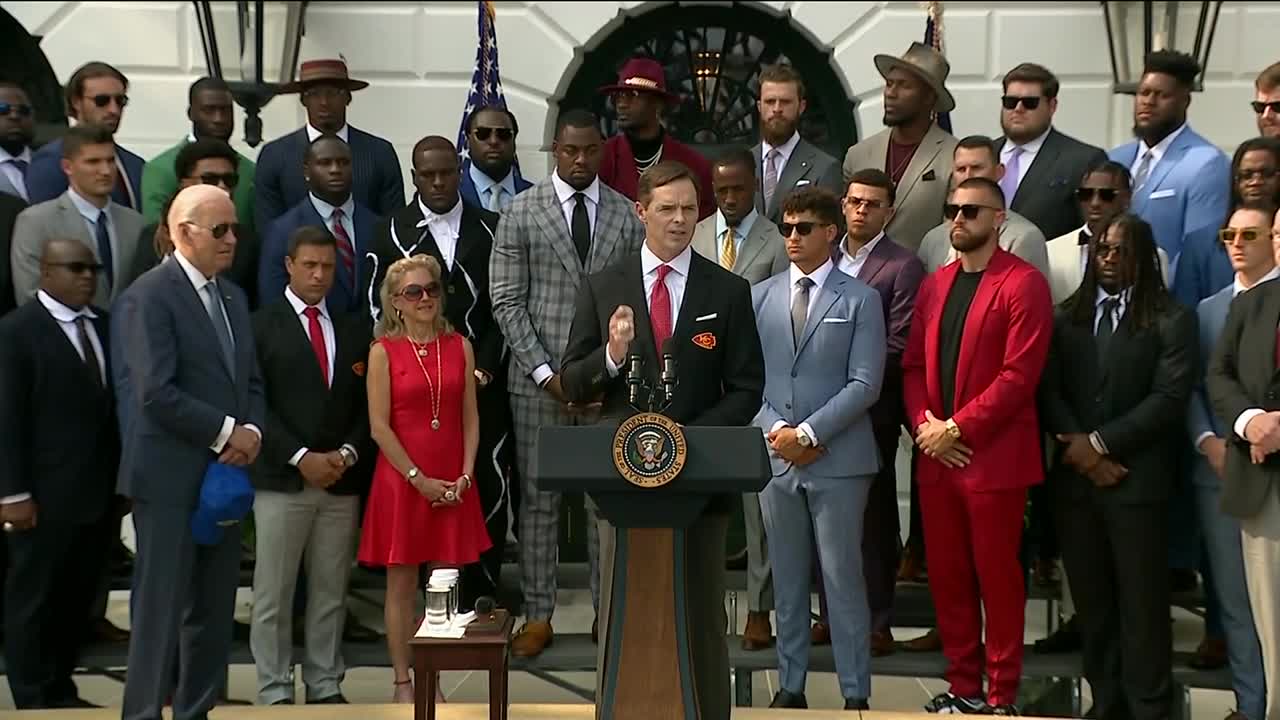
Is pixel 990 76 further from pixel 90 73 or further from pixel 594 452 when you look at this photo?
pixel 594 452

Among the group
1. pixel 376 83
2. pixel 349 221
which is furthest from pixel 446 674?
pixel 376 83

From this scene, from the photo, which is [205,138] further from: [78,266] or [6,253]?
[78,266]

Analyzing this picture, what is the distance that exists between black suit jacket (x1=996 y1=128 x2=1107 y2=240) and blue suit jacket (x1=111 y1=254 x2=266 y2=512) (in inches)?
141

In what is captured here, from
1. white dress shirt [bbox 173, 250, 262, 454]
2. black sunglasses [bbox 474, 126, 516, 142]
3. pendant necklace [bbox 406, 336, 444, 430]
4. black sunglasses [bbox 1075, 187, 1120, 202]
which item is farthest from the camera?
black sunglasses [bbox 474, 126, 516, 142]

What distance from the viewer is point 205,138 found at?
803 cm

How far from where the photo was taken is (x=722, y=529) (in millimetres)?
5570

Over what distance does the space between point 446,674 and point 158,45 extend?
4467 mm

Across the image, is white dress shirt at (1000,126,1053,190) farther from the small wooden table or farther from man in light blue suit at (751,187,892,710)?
the small wooden table

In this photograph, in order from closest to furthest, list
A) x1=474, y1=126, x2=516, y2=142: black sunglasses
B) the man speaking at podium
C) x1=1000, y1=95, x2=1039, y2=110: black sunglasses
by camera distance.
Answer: the man speaking at podium
x1=1000, y1=95, x2=1039, y2=110: black sunglasses
x1=474, y1=126, x2=516, y2=142: black sunglasses

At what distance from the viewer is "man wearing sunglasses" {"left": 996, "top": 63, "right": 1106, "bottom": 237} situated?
25.2ft

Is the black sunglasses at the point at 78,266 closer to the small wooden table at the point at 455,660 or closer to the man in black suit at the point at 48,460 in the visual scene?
the man in black suit at the point at 48,460

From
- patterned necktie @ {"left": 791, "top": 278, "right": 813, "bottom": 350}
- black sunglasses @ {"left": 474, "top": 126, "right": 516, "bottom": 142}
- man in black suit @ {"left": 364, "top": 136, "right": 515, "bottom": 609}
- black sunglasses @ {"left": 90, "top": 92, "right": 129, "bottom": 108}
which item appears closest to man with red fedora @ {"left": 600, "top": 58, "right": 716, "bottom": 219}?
black sunglasses @ {"left": 474, "top": 126, "right": 516, "bottom": 142}

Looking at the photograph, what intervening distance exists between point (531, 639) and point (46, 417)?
2.10 meters

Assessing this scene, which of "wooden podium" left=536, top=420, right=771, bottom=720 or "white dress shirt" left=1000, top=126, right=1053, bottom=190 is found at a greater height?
"white dress shirt" left=1000, top=126, right=1053, bottom=190
